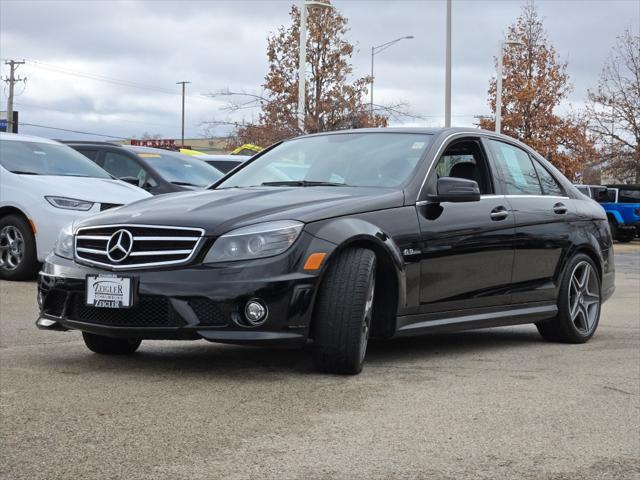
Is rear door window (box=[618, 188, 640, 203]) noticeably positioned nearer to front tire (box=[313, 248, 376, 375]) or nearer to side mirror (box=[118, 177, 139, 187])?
side mirror (box=[118, 177, 139, 187])

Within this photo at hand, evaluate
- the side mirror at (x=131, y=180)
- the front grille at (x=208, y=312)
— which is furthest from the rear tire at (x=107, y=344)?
the side mirror at (x=131, y=180)

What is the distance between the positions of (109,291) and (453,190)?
2.16 meters

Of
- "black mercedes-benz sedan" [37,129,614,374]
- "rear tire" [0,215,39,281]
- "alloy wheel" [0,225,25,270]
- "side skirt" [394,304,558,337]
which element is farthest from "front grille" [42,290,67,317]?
"alloy wheel" [0,225,25,270]

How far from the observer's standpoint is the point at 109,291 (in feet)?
18.9

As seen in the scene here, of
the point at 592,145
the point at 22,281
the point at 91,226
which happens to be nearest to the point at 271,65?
the point at 592,145

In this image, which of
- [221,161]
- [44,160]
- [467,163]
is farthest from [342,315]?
[221,161]

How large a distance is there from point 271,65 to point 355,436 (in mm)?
30496

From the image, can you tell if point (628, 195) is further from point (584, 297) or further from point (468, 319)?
point (468, 319)

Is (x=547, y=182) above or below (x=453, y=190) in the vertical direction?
above

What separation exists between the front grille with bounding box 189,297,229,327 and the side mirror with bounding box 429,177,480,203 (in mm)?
1696

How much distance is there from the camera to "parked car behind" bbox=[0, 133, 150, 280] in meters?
Answer: 11.4

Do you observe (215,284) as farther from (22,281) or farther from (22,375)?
(22,281)

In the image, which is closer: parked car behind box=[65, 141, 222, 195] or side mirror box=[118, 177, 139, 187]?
side mirror box=[118, 177, 139, 187]

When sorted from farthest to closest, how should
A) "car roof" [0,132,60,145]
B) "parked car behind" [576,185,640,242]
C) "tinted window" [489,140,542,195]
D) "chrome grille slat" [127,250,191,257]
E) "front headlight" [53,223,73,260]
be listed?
"parked car behind" [576,185,640,242], "car roof" [0,132,60,145], "tinted window" [489,140,542,195], "front headlight" [53,223,73,260], "chrome grille slat" [127,250,191,257]
